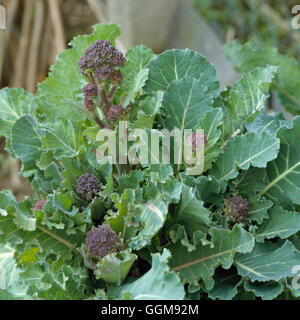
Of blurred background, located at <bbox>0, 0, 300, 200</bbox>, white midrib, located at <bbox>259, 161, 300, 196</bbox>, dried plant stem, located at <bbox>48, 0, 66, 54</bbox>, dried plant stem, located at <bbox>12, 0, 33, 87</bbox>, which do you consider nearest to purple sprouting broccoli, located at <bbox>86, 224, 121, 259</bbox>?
white midrib, located at <bbox>259, 161, 300, 196</bbox>

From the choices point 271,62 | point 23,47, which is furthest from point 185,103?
point 23,47

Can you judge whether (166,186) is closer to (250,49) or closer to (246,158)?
(246,158)

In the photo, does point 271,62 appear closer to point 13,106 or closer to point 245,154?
point 245,154

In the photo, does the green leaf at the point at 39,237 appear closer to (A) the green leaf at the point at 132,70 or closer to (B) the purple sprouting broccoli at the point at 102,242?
(B) the purple sprouting broccoli at the point at 102,242

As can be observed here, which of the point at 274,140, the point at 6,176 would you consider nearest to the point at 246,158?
the point at 274,140

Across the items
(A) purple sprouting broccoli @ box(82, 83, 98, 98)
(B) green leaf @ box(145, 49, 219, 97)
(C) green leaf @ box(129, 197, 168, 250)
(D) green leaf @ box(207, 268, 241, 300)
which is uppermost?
(B) green leaf @ box(145, 49, 219, 97)

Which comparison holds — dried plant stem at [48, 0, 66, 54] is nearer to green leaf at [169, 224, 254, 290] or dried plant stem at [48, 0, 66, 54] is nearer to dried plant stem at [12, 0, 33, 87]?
dried plant stem at [12, 0, 33, 87]

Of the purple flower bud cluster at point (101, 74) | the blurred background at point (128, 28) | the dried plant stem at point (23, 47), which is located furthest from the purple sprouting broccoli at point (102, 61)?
the dried plant stem at point (23, 47)
